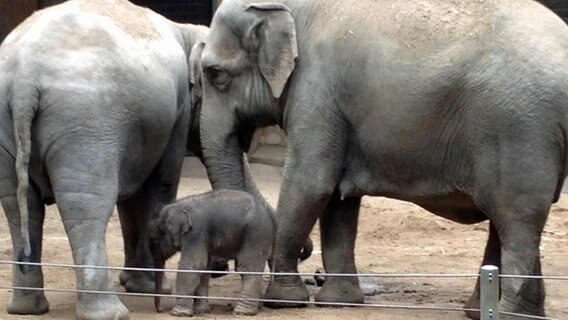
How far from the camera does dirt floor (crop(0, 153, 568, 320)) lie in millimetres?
8469

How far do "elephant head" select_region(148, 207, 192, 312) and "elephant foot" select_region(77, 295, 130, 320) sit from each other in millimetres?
488

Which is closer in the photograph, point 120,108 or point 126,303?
point 120,108

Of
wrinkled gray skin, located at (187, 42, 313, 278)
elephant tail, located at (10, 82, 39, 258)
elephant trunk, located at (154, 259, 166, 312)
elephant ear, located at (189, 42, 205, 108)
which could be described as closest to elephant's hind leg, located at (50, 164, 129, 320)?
elephant tail, located at (10, 82, 39, 258)

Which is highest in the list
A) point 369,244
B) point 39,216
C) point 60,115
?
point 60,115

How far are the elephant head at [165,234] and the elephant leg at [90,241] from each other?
45cm

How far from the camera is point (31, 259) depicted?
26.8ft

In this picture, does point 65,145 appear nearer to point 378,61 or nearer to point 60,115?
point 60,115

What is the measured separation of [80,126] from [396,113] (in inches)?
65.6

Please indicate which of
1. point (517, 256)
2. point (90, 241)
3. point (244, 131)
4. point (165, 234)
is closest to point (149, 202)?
point (244, 131)

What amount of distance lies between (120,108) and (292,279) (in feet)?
4.75

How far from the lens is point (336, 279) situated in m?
8.68

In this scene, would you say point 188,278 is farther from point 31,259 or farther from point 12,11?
point 12,11

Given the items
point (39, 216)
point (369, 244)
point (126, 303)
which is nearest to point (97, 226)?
point (39, 216)

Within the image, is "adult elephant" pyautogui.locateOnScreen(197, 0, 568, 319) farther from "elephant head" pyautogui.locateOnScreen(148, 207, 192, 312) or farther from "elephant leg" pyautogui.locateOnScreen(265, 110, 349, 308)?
"elephant head" pyautogui.locateOnScreen(148, 207, 192, 312)
